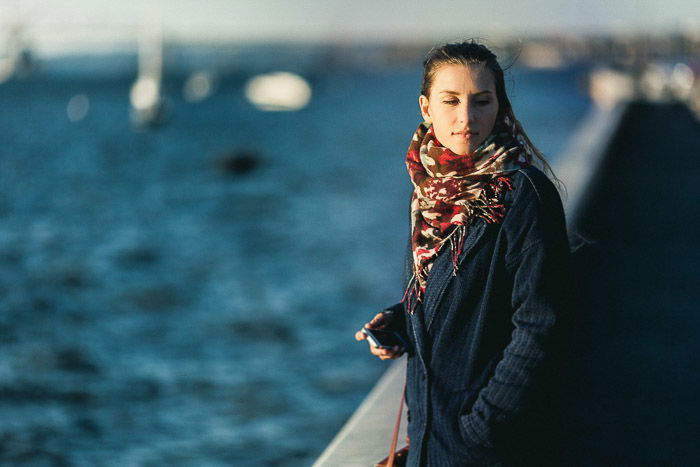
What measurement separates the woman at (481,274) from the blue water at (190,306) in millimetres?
449

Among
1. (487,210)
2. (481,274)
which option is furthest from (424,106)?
(481,274)

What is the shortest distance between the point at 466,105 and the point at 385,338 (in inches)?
27.7

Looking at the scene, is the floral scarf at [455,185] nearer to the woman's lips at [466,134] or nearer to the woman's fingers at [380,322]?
the woman's lips at [466,134]

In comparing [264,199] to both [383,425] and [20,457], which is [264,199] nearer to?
[20,457]

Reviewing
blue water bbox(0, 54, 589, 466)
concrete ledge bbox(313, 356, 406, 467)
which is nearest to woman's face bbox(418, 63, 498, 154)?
blue water bbox(0, 54, 589, 466)

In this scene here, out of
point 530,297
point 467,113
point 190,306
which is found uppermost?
point 190,306

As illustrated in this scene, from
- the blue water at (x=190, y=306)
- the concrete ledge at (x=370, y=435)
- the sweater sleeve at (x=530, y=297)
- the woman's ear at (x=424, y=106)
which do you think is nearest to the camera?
the sweater sleeve at (x=530, y=297)

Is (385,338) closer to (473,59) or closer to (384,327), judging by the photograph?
(384,327)

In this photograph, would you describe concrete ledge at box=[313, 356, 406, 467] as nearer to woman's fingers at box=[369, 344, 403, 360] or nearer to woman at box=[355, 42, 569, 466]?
woman's fingers at box=[369, 344, 403, 360]

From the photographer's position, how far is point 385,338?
2.67m

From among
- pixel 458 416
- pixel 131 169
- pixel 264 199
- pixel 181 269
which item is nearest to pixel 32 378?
pixel 181 269

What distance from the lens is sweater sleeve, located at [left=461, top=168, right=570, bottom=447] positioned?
2.29m

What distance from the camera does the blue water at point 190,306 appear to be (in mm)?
14375

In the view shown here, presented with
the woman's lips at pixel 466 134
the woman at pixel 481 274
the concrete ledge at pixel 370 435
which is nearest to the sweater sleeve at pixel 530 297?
the woman at pixel 481 274
